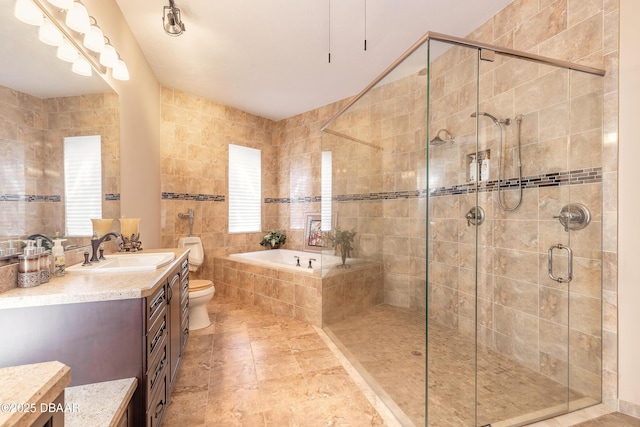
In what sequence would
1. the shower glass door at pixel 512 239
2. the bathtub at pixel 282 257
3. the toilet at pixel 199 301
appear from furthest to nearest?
the bathtub at pixel 282 257 → the toilet at pixel 199 301 → the shower glass door at pixel 512 239

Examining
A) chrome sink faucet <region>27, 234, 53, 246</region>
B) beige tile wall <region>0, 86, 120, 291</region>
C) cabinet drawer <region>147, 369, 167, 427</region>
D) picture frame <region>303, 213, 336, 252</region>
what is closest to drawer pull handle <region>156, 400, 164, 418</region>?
cabinet drawer <region>147, 369, 167, 427</region>

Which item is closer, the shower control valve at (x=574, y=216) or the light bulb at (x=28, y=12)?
the light bulb at (x=28, y=12)

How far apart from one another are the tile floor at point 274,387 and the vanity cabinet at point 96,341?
433mm

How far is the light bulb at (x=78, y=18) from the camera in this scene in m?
1.60

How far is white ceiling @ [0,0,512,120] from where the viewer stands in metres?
1.57

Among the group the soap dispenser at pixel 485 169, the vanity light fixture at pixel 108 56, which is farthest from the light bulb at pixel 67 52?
the soap dispenser at pixel 485 169

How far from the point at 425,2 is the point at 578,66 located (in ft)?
3.76

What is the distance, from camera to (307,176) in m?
4.49

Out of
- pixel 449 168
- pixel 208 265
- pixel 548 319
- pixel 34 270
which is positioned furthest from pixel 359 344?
pixel 208 265

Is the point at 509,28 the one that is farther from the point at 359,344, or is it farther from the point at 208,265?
the point at 208,265

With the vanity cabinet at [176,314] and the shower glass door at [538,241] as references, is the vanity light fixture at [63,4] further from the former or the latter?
the shower glass door at [538,241]

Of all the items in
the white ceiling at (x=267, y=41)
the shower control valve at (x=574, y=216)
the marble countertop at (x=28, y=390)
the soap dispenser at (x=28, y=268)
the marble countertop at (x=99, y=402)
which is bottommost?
the marble countertop at (x=99, y=402)

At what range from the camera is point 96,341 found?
1.16 meters

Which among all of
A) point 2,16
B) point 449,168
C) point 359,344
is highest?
point 2,16
